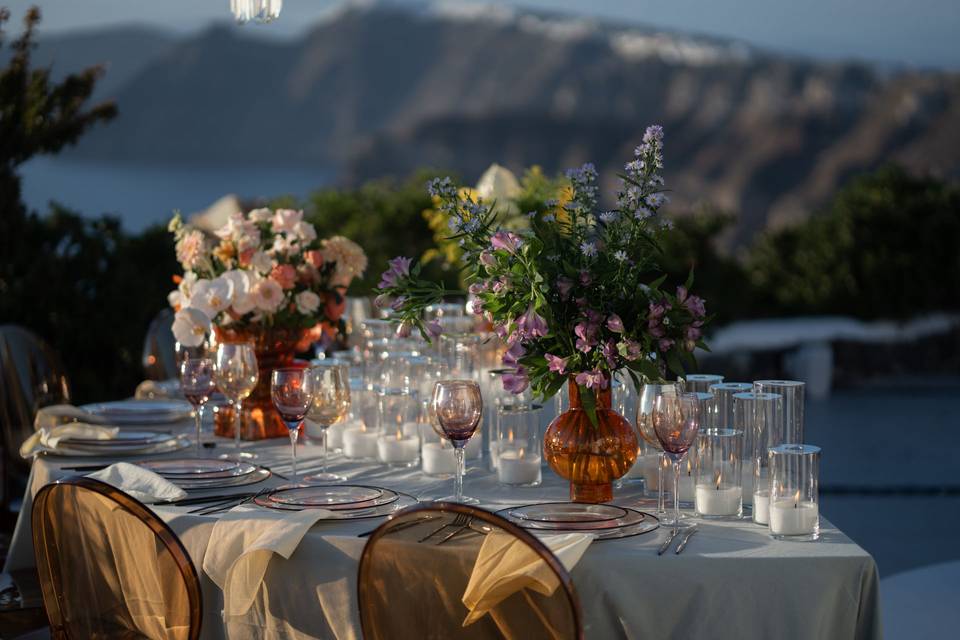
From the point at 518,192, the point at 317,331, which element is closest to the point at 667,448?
the point at 317,331

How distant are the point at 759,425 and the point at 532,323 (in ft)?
1.58

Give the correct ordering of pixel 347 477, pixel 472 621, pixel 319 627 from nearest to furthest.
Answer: pixel 472 621 < pixel 319 627 < pixel 347 477

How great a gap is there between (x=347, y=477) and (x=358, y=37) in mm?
14119

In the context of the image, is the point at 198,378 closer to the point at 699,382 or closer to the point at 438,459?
the point at 438,459

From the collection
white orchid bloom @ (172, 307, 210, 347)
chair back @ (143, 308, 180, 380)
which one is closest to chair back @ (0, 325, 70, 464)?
chair back @ (143, 308, 180, 380)

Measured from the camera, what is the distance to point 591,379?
2.28m

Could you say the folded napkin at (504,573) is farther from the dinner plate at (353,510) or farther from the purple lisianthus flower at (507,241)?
the purple lisianthus flower at (507,241)

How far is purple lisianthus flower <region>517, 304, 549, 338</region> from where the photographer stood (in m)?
2.26

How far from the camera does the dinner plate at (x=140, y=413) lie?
3.24 metres

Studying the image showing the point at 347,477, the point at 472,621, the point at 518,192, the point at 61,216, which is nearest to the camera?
the point at 472,621

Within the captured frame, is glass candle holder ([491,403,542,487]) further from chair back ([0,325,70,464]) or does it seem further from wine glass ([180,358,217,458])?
chair back ([0,325,70,464])

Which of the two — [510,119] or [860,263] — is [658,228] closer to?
[860,263]

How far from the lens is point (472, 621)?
1.88 meters

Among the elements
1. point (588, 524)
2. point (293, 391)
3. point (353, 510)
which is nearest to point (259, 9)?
point (293, 391)
